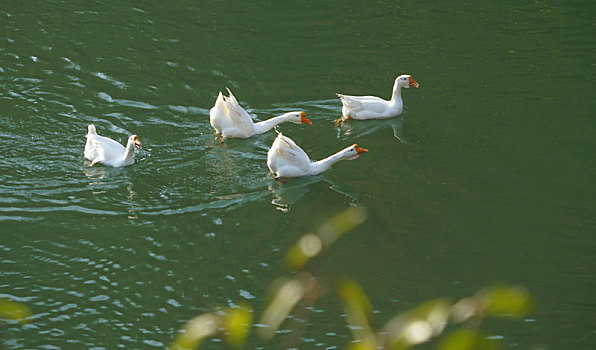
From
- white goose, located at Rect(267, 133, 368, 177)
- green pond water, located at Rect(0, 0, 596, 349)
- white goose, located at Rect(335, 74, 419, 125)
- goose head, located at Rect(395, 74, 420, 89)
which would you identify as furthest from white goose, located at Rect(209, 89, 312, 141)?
goose head, located at Rect(395, 74, 420, 89)

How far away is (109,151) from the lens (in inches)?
417

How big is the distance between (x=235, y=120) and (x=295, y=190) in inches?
76.3

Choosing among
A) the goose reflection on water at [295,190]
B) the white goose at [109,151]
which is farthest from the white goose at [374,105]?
the white goose at [109,151]

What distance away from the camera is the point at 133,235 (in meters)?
8.91

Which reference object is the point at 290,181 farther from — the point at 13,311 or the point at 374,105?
the point at 13,311

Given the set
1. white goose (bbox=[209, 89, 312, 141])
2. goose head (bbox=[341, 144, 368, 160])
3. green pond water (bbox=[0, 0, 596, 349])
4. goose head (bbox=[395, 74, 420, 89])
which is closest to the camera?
green pond water (bbox=[0, 0, 596, 349])

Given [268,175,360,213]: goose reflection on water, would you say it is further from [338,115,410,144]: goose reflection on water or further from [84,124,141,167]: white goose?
[84,124,141,167]: white goose

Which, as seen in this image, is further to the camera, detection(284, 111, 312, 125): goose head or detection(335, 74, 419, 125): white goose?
detection(335, 74, 419, 125): white goose

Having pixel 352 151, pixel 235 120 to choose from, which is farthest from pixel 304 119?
pixel 352 151

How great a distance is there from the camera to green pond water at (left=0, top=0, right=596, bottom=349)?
7.61 m

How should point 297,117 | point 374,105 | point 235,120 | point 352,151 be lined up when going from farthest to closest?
point 374,105, point 297,117, point 235,120, point 352,151

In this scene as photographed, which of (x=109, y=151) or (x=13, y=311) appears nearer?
(x=13, y=311)

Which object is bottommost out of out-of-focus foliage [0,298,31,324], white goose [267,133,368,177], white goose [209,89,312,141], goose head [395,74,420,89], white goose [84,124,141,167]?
out-of-focus foliage [0,298,31,324]

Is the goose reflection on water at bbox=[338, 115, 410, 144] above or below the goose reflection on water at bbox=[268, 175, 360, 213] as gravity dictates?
above
